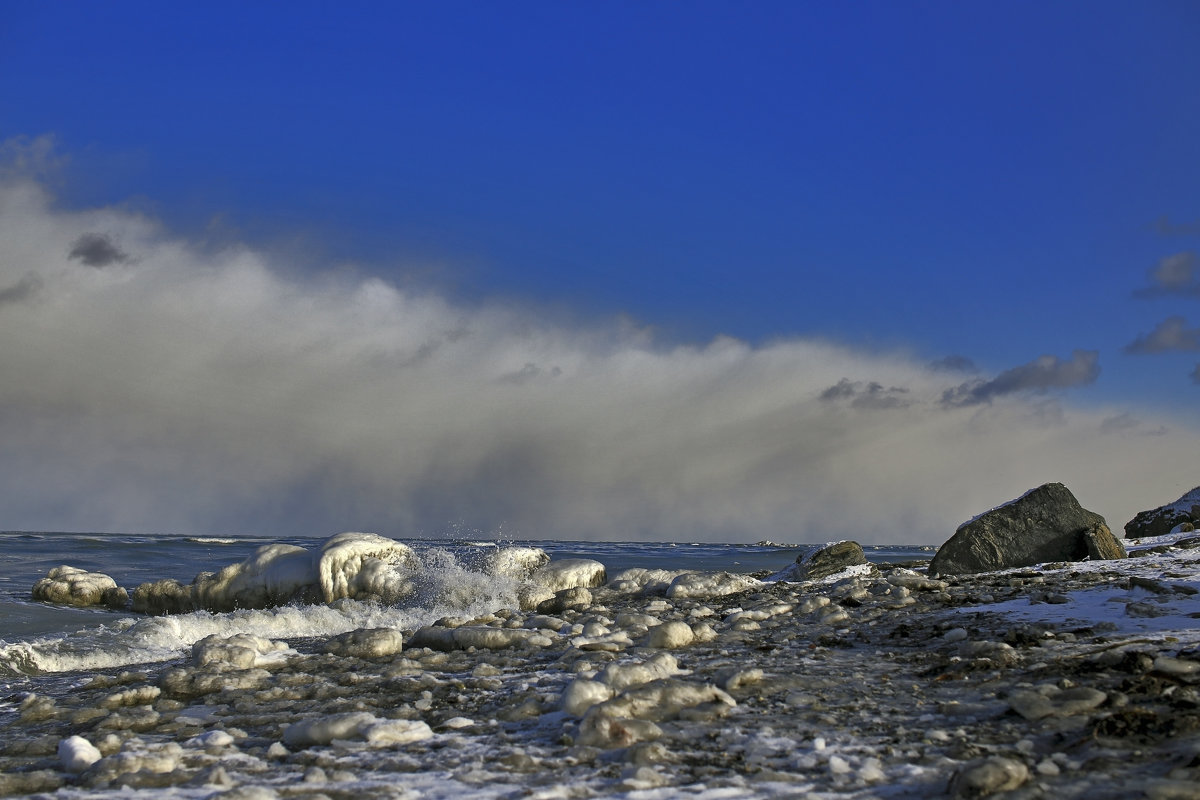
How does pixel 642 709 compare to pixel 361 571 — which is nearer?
pixel 642 709

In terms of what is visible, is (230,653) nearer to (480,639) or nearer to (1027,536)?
(480,639)

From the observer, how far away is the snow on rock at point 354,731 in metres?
3.08

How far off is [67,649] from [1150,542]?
12.7m

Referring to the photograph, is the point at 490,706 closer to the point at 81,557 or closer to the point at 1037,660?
A: the point at 1037,660

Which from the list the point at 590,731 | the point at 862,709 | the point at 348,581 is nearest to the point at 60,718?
the point at 590,731

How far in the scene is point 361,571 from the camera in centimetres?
1034

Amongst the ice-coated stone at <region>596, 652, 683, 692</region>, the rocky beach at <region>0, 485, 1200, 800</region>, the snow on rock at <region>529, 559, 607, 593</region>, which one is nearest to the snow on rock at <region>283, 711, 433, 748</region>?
the rocky beach at <region>0, 485, 1200, 800</region>

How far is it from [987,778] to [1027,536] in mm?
7987

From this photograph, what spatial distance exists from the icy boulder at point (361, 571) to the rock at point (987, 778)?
8.61 meters

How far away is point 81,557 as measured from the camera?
17312 mm

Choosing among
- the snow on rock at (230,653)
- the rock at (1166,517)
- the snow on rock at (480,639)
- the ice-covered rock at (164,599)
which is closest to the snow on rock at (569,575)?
the ice-covered rock at (164,599)

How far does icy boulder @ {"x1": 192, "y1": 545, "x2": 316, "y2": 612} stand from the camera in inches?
405

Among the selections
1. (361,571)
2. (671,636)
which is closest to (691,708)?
(671,636)

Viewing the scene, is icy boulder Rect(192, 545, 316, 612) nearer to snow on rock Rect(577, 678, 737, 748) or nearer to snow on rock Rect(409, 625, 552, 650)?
snow on rock Rect(409, 625, 552, 650)
